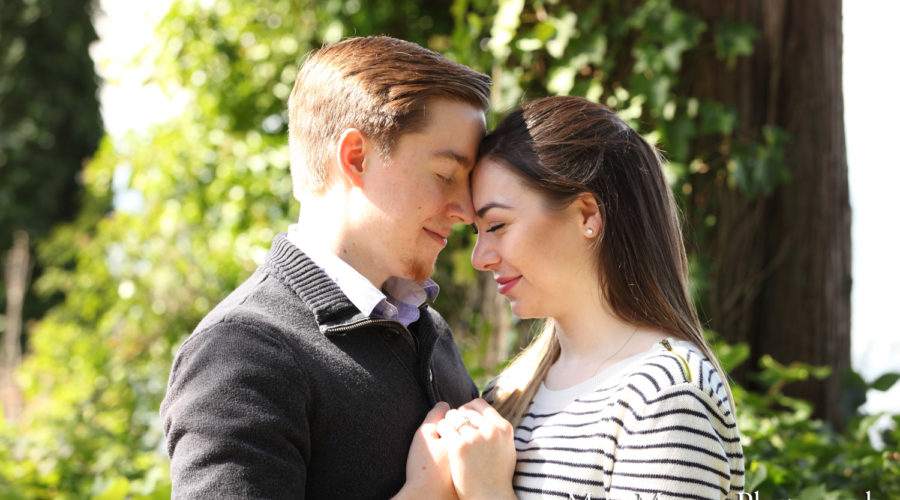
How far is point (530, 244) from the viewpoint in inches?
68.2

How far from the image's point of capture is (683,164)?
11.2 ft

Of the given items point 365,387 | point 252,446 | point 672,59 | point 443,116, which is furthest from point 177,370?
point 672,59

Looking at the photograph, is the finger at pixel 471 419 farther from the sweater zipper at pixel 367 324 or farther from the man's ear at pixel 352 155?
the man's ear at pixel 352 155

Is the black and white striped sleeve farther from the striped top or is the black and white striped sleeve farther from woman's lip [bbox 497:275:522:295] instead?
woman's lip [bbox 497:275:522:295]

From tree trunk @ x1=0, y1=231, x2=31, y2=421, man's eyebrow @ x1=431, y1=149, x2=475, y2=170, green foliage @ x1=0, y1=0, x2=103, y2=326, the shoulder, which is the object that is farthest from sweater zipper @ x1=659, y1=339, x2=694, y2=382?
green foliage @ x1=0, y1=0, x2=103, y2=326

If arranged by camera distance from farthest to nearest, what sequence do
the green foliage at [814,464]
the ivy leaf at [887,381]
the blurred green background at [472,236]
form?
the blurred green background at [472,236] → the ivy leaf at [887,381] → the green foliage at [814,464]

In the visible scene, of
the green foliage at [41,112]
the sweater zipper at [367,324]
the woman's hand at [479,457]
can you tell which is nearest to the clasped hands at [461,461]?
the woman's hand at [479,457]

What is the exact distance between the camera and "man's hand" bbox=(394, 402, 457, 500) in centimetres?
156

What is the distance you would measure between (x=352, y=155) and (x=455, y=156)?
21cm

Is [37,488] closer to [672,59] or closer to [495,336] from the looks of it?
[495,336]

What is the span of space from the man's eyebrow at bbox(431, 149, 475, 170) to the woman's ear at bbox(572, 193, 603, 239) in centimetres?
25

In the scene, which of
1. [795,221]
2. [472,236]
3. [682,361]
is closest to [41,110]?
[472,236]

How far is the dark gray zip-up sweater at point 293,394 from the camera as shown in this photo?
136cm

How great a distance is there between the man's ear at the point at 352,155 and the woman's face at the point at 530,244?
0.24 m
